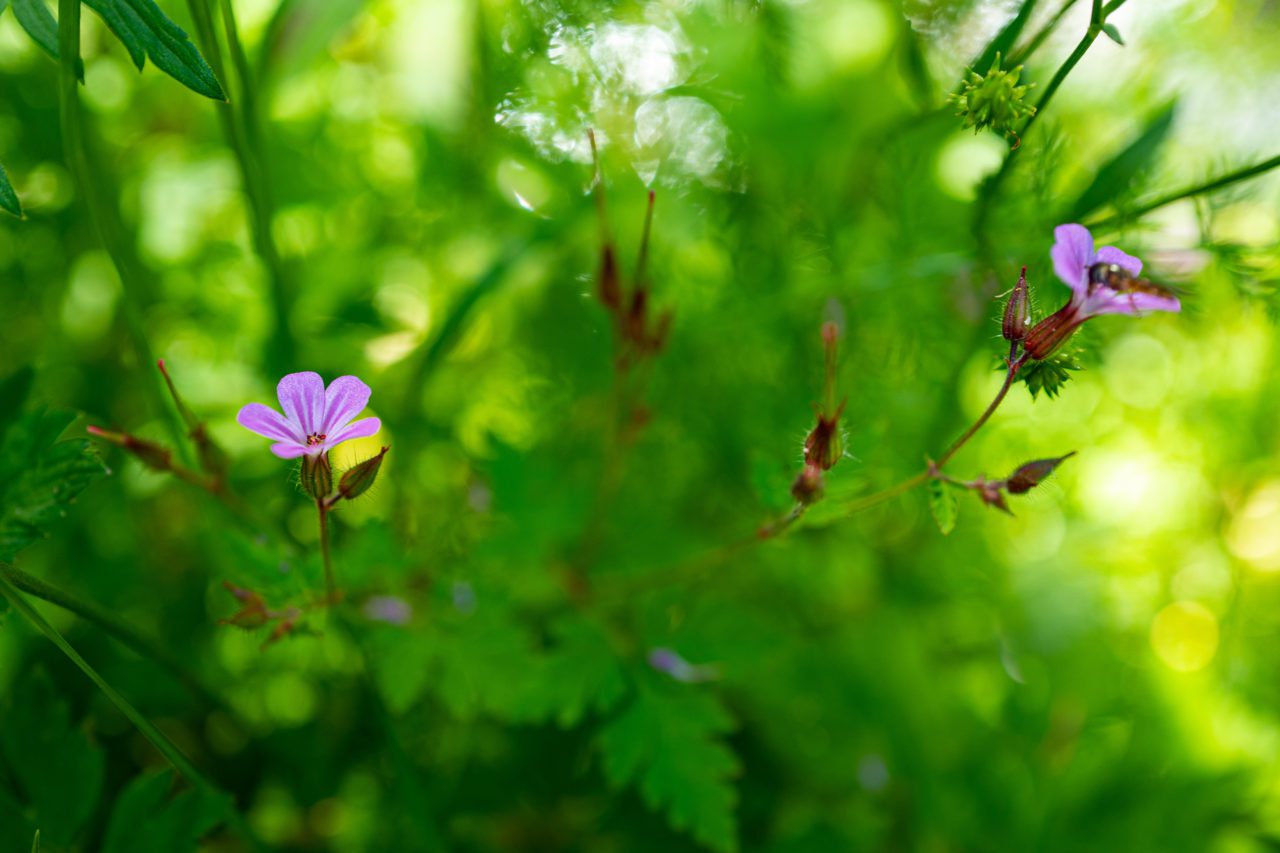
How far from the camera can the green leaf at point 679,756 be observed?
855mm

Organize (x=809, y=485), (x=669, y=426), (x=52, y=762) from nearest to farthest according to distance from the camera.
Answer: (x=809, y=485) < (x=52, y=762) < (x=669, y=426)

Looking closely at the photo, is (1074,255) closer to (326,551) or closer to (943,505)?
(943,505)

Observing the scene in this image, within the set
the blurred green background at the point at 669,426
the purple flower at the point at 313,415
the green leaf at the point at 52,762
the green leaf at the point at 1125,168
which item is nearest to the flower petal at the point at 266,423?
the purple flower at the point at 313,415

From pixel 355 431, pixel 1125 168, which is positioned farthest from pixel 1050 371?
pixel 355 431

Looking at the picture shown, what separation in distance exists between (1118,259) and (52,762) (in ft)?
3.13

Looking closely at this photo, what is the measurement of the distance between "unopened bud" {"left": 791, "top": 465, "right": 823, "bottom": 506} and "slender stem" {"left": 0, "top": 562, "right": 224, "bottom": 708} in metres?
0.57

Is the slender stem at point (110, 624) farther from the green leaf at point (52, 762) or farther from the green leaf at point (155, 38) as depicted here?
the green leaf at point (155, 38)

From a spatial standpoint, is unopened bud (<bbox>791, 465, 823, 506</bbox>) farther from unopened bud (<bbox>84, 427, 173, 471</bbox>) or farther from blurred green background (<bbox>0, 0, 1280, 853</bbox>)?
unopened bud (<bbox>84, 427, 173, 471</bbox>)

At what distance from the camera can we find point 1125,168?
2.90 feet

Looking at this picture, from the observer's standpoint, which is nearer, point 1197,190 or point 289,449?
point 289,449

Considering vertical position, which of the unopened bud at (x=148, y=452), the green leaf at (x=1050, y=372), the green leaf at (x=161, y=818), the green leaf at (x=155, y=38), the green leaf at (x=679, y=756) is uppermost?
the green leaf at (x=155, y=38)

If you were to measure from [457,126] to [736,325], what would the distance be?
538mm

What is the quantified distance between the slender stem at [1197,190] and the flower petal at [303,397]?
2.34 feet

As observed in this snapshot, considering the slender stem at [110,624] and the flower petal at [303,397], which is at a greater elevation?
the flower petal at [303,397]
